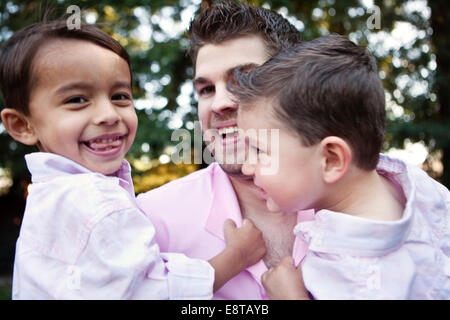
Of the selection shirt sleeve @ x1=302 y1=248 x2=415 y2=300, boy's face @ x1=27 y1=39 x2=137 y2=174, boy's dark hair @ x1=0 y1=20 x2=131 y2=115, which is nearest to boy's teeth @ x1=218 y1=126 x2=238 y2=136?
boy's face @ x1=27 y1=39 x2=137 y2=174

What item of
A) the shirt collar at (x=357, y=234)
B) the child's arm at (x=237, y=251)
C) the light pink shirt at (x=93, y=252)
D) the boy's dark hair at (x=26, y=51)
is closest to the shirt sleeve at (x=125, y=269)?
the light pink shirt at (x=93, y=252)

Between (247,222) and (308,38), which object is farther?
(308,38)

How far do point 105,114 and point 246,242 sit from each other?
79cm

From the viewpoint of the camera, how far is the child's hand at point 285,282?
156cm

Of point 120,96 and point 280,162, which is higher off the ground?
point 120,96

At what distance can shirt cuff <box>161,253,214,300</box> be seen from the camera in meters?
1.52

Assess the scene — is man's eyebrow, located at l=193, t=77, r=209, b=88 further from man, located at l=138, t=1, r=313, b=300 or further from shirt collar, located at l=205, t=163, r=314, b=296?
shirt collar, located at l=205, t=163, r=314, b=296

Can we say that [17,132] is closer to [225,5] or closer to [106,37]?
[106,37]

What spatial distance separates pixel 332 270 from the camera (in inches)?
58.5

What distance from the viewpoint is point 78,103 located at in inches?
69.0

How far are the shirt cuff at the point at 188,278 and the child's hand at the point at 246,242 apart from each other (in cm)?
19

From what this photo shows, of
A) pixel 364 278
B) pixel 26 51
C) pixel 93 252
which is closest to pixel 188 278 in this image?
pixel 93 252

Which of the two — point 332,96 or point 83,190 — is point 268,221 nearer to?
point 332,96

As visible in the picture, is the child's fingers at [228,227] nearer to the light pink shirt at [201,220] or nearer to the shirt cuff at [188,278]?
the light pink shirt at [201,220]
